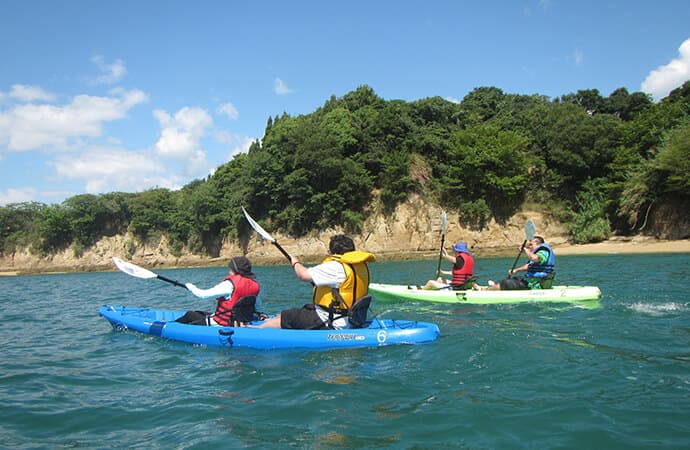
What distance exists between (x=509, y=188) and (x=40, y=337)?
31200 millimetres

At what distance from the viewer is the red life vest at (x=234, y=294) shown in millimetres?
7215

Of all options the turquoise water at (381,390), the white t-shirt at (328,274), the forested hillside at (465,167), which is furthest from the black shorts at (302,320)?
the forested hillside at (465,167)

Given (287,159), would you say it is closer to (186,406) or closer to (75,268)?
(75,268)

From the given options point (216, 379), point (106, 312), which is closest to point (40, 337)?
point (106, 312)

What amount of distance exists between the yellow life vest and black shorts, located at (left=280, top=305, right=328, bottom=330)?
0.70 feet

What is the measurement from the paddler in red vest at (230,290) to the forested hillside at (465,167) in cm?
2737

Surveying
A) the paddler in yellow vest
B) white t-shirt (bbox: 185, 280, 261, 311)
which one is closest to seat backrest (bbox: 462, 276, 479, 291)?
the paddler in yellow vest

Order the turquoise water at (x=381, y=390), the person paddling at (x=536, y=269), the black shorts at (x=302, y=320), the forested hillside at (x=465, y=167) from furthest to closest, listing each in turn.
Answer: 1. the forested hillside at (x=465, y=167)
2. the person paddling at (x=536, y=269)
3. the black shorts at (x=302, y=320)
4. the turquoise water at (x=381, y=390)

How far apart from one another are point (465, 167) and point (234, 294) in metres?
30.2

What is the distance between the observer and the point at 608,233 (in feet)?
100

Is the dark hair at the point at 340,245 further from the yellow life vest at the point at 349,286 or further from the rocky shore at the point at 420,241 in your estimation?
the rocky shore at the point at 420,241

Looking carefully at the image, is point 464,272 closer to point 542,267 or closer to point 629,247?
point 542,267

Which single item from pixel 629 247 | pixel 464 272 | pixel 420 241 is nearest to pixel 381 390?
pixel 464 272

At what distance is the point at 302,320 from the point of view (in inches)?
275
